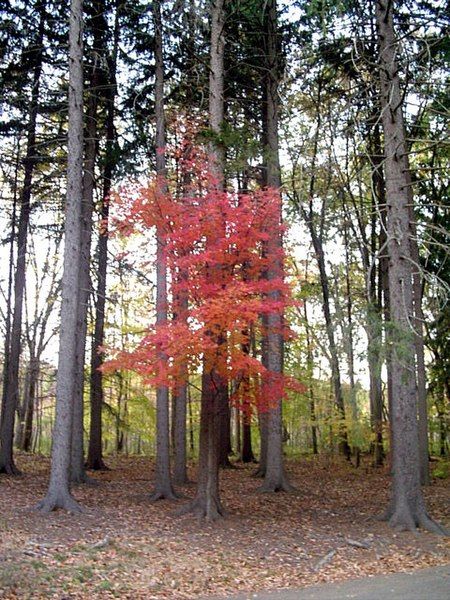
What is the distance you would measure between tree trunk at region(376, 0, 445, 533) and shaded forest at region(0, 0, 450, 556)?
0.13 feet

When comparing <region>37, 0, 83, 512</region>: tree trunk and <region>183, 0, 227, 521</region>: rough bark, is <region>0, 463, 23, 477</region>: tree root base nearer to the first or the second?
<region>37, 0, 83, 512</region>: tree trunk

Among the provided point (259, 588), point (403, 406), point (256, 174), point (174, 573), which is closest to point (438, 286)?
point (403, 406)

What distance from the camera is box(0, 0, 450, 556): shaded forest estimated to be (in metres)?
10.3

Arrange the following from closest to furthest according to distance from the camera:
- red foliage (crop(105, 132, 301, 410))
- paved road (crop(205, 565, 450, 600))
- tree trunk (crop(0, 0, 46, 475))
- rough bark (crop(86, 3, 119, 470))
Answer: paved road (crop(205, 565, 450, 600)), red foliage (crop(105, 132, 301, 410)), tree trunk (crop(0, 0, 46, 475)), rough bark (crop(86, 3, 119, 470))

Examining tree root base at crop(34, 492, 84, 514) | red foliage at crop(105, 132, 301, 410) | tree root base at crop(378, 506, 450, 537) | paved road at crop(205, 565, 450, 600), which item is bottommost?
paved road at crop(205, 565, 450, 600)

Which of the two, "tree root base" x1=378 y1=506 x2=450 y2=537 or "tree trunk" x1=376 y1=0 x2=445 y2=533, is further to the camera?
"tree trunk" x1=376 y1=0 x2=445 y2=533

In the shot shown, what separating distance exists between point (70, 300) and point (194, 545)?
5.40m

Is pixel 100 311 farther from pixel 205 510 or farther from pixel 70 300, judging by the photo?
pixel 205 510

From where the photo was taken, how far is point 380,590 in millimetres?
6945

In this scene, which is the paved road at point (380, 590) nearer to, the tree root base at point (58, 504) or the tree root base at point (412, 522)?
the tree root base at point (412, 522)

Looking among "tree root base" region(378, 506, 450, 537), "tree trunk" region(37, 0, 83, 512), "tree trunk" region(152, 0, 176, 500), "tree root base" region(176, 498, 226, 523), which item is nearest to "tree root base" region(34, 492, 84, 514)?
"tree trunk" region(37, 0, 83, 512)

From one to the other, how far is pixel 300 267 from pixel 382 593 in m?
21.5

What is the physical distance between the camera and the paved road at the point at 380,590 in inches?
262

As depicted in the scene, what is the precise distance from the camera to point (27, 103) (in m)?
16.0
